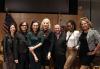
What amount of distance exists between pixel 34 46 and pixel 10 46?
574 mm

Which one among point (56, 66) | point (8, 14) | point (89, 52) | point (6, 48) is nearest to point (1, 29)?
point (8, 14)

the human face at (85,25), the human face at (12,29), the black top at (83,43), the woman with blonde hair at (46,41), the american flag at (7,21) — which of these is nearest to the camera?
the human face at (85,25)

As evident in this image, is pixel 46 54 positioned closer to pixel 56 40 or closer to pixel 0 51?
pixel 56 40

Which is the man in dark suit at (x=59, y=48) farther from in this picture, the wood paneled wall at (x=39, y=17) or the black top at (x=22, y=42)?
the wood paneled wall at (x=39, y=17)

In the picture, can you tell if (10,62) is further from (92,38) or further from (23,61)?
(92,38)

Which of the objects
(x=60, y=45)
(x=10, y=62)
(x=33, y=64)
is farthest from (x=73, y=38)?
(x=10, y=62)

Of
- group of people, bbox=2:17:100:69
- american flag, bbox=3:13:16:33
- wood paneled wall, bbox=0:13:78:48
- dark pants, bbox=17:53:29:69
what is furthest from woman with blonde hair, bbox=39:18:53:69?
wood paneled wall, bbox=0:13:78:48

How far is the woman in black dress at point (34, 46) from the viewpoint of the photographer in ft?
24.8

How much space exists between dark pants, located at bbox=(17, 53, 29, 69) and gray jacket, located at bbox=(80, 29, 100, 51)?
1.52 m

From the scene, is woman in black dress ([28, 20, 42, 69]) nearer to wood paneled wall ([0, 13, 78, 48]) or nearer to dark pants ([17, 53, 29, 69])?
dark pants ([17, 53, 29, 69])

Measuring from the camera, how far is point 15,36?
7719 mm

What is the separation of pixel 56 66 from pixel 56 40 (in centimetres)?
59

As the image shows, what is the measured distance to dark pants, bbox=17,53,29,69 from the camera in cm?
775

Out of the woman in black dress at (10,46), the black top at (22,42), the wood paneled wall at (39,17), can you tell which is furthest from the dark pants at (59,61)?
the wood paneled wall at (39,17)
